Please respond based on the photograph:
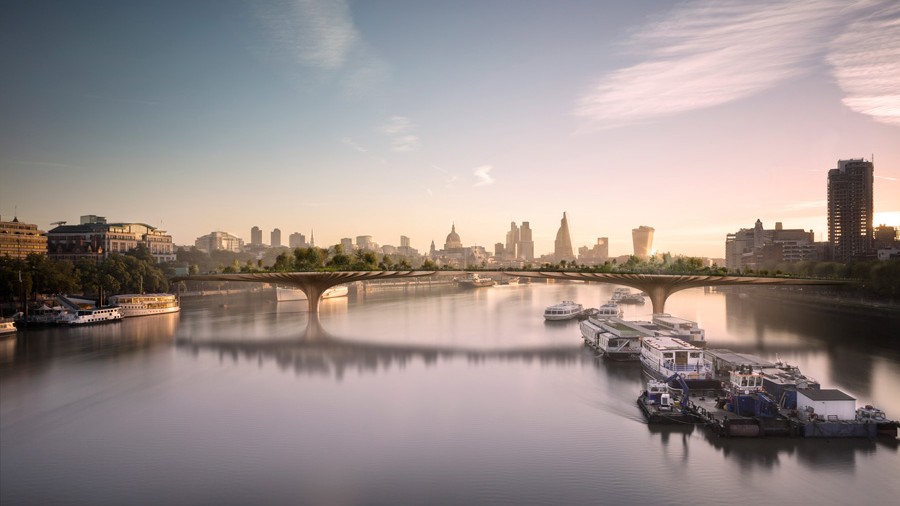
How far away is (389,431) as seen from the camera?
29.5m

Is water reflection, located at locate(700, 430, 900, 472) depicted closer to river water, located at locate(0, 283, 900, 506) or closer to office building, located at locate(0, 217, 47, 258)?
river water, located at locate(0, 283, 900, 506)

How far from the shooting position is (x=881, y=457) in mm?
25000

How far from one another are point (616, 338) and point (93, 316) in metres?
70.4

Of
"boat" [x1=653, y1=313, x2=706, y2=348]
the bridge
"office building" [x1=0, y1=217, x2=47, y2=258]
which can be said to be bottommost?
"boat" [x1=653, y1=313, x2=706, y2=348]

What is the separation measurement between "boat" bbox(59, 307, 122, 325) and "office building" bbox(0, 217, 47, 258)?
211ft

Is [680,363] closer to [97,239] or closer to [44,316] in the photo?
[44,316]

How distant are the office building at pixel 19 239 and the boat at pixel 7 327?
71.7 metres

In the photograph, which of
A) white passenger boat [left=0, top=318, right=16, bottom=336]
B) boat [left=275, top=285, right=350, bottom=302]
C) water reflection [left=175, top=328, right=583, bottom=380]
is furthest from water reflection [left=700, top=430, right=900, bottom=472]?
boat [left=275, top=285, right=350, bottom=302]

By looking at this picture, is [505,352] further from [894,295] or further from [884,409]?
[894,295]

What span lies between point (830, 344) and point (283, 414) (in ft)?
185

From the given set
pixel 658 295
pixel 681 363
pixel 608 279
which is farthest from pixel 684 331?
pixel 681 363

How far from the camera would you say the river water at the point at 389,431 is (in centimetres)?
2222

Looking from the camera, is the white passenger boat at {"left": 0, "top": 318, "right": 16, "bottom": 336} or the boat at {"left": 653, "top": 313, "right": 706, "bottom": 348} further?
the white passenger boat at {"left": 0, "top": 318, "right": 16, "bottom": 336}

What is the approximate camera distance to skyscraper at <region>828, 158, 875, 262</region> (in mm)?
184625
